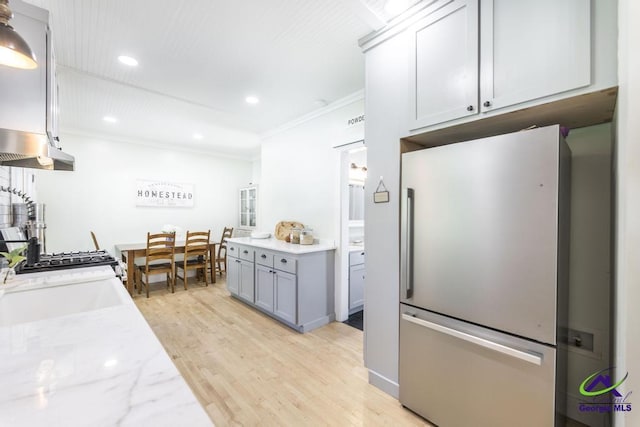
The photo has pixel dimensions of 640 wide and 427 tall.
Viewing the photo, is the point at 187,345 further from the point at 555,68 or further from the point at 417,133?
the point at 555,68

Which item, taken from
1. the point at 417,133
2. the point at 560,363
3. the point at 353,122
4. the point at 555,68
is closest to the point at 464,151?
the point at 417,133

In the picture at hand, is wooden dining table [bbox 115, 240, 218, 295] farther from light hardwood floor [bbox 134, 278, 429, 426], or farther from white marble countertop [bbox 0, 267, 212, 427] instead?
white marble countertop [bbox 0, 267, 212, 427]

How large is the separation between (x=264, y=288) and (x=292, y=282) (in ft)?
1.94

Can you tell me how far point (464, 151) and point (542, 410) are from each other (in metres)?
1.28

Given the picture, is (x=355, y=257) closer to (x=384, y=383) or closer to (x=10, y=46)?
(x=384, y=383)

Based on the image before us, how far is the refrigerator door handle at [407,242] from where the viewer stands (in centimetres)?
171

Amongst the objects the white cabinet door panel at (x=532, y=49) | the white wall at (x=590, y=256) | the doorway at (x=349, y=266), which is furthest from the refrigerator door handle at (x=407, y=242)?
the doorway at (x=349, y=266)

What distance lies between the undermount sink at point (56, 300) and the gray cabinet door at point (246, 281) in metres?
2.12

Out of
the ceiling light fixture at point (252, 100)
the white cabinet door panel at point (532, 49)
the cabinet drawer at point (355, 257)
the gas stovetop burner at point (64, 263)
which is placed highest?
the ceiling light fixture at point (252, 100)

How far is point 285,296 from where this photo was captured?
3072 millimetres

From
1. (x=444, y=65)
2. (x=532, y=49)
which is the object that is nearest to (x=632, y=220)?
(x=532, y=49)

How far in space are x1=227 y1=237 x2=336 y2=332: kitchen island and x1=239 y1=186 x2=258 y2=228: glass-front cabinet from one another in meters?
2.27

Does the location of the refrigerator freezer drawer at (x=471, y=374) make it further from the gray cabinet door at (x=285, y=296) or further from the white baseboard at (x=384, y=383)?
the gray cabinet door at (x=285, y=296)

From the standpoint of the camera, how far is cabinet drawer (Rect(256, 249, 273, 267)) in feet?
10.8
